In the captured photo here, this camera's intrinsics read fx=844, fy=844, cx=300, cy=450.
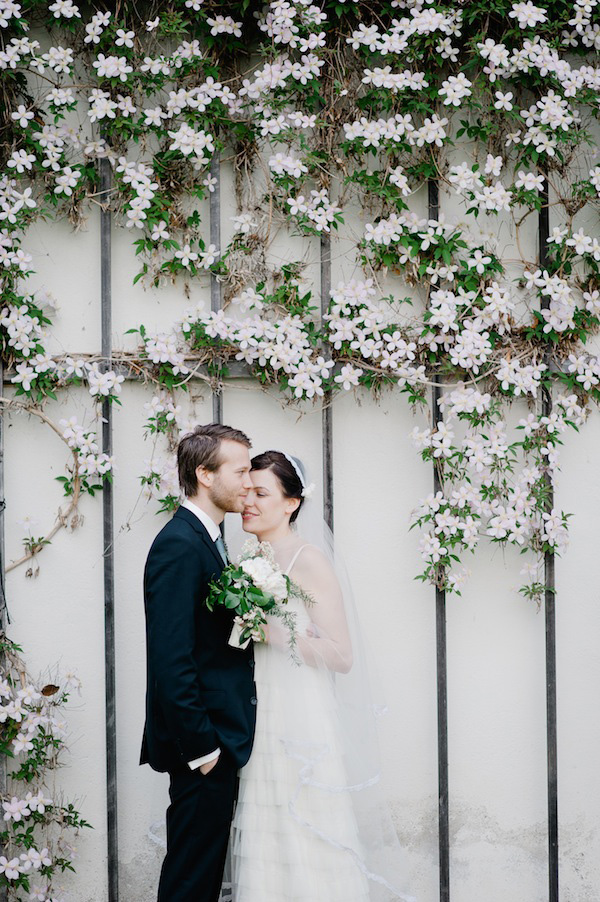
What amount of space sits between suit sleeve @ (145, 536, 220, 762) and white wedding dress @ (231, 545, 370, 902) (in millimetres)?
219

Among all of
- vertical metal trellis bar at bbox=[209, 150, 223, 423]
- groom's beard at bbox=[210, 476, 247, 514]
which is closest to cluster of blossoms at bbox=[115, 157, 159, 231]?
vertical metal trellis bar at bbox=[209, 150, 223, 423]

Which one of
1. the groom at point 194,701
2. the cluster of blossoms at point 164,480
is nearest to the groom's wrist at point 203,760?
the groom at point 194,701

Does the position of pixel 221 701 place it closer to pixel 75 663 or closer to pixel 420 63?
pixel 75 663

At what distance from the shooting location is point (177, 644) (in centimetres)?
242

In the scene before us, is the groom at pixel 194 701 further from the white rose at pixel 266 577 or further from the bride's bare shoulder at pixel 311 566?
the bride's bare shoulder at pixel 311 566

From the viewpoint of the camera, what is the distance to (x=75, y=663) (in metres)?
3.26

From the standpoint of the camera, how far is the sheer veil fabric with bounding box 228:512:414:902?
2.54 metres

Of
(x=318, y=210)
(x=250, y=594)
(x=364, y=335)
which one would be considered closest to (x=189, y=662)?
(x=250, y=594)

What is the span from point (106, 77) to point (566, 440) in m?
2.24

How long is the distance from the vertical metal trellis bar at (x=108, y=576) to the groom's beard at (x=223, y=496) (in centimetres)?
71

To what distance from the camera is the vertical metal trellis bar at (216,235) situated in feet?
10.6

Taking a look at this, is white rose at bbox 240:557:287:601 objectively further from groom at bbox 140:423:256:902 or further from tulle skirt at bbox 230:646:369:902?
tulle skirt at bbox 230:646:369:902

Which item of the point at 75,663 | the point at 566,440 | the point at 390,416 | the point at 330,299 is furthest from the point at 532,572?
the point at 75,663

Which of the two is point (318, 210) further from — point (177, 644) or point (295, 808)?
point (295, 808)
